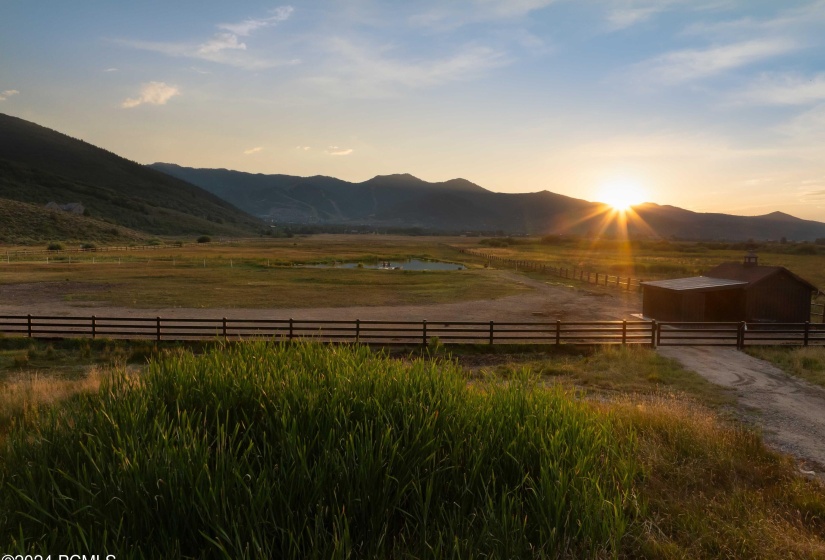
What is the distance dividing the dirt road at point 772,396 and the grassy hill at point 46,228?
116 meters

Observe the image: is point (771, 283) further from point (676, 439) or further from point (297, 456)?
point (297, 456)

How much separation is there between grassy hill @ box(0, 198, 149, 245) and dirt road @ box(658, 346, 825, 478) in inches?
4572

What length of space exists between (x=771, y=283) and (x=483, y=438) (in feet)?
93.8

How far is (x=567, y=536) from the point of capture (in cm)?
554

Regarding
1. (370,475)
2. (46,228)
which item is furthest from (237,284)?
(46,228)

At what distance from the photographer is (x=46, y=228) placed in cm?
10706

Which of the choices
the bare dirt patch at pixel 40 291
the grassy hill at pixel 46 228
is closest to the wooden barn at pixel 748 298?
the bare dirt patch at pixel 40 291

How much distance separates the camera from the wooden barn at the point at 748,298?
27.8 metres

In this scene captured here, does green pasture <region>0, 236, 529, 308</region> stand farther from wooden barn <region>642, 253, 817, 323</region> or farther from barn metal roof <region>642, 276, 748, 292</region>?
wooden barn <region>642, 253, 817, 323</region>

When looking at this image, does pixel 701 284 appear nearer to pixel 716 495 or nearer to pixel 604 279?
pixel 604 279

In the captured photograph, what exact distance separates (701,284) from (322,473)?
29.4 m

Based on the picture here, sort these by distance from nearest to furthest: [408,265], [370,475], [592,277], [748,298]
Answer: [370,475], [748,298], [592,277], [408,265]

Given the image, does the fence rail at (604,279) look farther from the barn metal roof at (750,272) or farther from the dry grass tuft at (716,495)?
the dry grass tuft at (716,495)

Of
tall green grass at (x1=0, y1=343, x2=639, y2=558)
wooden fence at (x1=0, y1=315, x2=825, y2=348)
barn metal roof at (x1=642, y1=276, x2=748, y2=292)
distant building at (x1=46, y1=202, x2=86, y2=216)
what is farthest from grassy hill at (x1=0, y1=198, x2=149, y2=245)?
tall green grass at (x1=0, y1=343, x2=639, y2=558)
